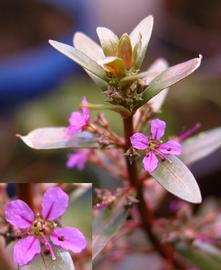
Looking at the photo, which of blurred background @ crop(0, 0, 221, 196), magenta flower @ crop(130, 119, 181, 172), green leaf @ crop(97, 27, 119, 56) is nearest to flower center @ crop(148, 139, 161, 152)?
magenta flower @ crop(130, 119, 181, 172)

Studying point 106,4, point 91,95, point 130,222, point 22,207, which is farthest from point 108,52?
point 106,4

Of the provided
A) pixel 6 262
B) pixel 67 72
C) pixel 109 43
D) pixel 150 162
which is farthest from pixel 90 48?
pixel 67 72

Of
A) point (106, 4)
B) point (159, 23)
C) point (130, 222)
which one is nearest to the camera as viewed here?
point (130, 222)

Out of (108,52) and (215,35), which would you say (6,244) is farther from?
(215,35)

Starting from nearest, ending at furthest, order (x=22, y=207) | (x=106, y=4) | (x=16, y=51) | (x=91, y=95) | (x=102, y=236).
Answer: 1. (x=22, y=207)
2. (x=102, y=236)
3. (x=91, y=95)
4. (x=16, y=51)
5. (x=106, y=4)

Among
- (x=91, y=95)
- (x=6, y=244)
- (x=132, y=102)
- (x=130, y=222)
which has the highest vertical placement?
(x=132, y=102)

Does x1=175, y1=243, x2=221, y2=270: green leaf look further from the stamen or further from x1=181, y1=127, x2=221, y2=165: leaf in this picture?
the stamen

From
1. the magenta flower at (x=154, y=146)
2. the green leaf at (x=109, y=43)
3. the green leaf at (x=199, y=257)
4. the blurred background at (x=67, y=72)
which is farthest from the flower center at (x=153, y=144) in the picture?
the blurred background at (x=67, y=72)

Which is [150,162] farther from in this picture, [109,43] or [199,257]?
[199,257]
